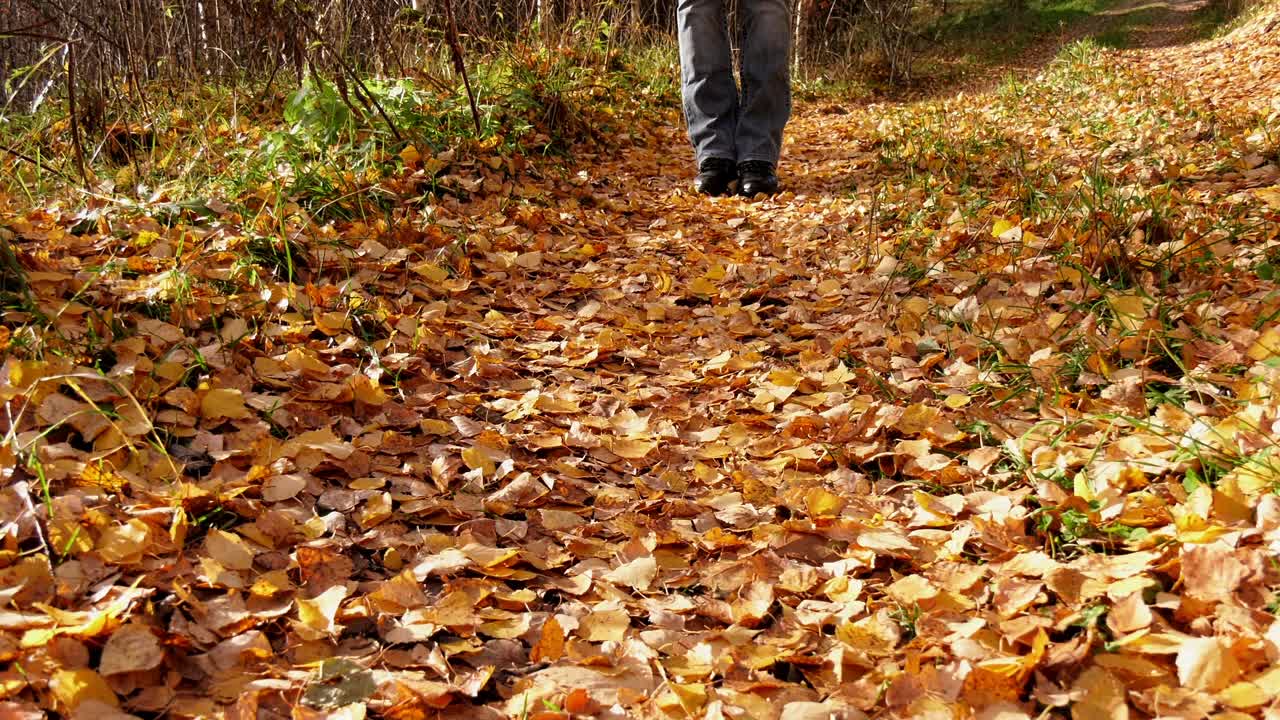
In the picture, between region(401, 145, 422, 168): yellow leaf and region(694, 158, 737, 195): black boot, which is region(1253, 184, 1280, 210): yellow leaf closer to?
region(694, 158, 737, 195): black boot

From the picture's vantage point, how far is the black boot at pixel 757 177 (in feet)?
11.8

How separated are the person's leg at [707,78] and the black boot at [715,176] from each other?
0.03 metres

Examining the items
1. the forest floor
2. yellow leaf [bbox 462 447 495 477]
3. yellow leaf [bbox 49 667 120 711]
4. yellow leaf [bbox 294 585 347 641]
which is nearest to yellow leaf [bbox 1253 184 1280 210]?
the forest floor

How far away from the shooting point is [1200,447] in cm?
133

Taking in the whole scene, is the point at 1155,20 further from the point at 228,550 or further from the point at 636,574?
the point at 228,550

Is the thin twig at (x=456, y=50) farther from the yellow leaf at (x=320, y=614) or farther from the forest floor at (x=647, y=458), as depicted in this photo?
the yellow leaf at (x=320, y=614)

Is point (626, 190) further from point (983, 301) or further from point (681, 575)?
point (681, 575)

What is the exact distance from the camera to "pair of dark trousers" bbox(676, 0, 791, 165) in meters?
3.47

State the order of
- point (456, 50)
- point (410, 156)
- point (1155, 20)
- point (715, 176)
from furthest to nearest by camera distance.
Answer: point (1155, 20)
point (715, 176)
point (456, 50)
point (410, 156)

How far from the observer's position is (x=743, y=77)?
→ 140 inches

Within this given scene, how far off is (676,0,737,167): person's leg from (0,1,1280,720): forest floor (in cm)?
82

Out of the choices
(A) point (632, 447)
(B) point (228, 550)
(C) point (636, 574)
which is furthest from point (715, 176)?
(B) point (228, 550)

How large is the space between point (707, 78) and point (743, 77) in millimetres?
161

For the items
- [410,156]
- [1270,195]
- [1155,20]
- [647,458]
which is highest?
[1155,20]
